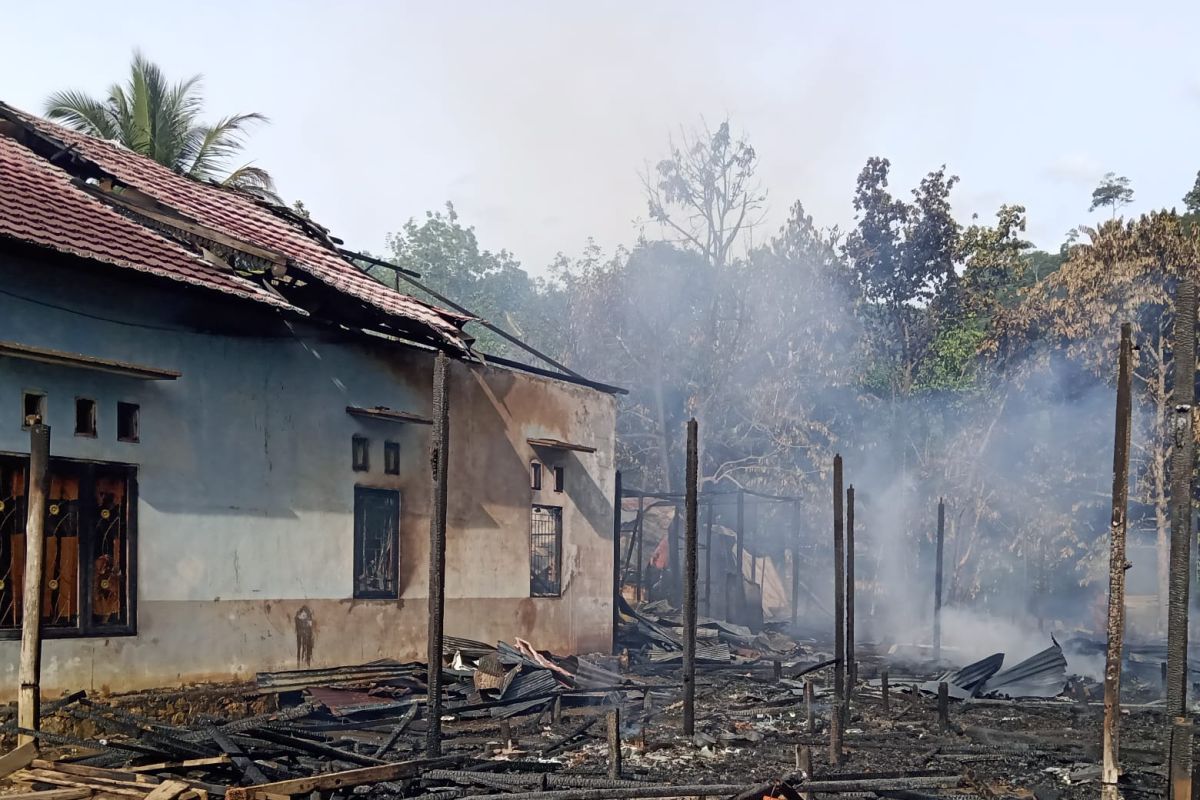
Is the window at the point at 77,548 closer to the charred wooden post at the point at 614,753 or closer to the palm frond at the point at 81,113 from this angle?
the charred wooden post at the point at 614,753

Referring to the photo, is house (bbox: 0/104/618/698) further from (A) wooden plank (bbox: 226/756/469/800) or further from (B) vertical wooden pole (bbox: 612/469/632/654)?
(A) wooden plank (bbox: 226/756/469/800)

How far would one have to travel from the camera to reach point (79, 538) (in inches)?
441

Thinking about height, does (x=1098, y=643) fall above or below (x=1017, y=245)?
below

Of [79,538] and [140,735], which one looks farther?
[79,538]

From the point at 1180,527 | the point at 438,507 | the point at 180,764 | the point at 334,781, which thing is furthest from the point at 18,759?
the point at 1180,527

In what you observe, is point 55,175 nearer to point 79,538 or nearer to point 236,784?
point 79,538

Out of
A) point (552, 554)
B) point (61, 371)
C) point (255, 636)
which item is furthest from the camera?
point (552, 554)

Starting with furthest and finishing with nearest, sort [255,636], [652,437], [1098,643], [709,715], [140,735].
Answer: [652,437] → [1098,643] → [709,715] → [255,636] → [140,735]

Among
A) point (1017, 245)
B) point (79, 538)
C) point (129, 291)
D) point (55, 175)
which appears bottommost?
point (79, 538)

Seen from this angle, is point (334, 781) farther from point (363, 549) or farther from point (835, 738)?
point (363, 549)

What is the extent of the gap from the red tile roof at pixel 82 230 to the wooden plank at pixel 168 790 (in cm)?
520

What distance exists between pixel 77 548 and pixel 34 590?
7.88 feet

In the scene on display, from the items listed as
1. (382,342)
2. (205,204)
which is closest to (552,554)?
→ (382,342)

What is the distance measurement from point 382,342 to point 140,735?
6084 millimetres
